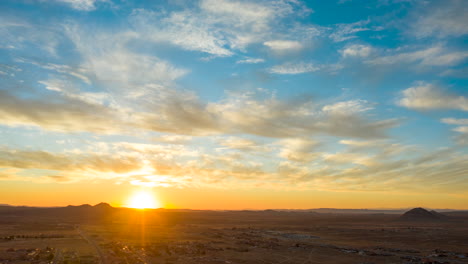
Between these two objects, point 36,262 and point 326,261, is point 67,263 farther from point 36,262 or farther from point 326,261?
point 326,261

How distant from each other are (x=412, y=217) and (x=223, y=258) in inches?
4783

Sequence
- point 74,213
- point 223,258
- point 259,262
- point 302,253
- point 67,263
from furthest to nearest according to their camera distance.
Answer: point 74,213 → point 302,253 → point 223,258 → point 259,262 → point 67,263

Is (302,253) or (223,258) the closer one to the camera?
(223,258)

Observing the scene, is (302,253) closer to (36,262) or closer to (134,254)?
(134,254)

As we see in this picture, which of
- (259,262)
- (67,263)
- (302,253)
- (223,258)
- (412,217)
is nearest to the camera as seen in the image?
(67,263)

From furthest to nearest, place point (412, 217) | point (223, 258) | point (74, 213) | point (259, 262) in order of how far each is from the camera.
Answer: point (74, 213) < point (412, 217) < point (223, 258) < point (259, 262)

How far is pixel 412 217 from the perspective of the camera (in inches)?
5089

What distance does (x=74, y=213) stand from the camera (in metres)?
142

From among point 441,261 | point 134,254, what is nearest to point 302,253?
point 441,261

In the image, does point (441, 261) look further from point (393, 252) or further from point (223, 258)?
point (223, 258)

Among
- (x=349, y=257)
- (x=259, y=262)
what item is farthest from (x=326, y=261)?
(x=259, y=262)

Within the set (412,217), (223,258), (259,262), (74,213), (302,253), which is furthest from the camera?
(74,213)

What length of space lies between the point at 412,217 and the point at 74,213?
144 m

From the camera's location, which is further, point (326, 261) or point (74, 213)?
point (74, 213)
